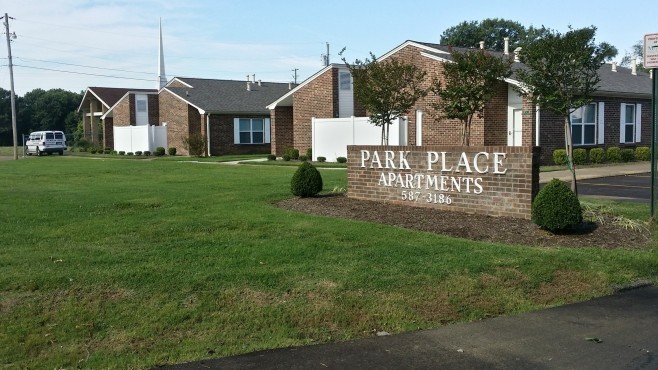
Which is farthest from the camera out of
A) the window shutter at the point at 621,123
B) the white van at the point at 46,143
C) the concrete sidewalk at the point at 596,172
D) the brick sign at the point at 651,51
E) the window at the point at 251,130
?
the white van at the point at 46,143

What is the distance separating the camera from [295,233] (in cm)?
962

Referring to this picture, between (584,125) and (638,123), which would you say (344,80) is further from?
(638,123)

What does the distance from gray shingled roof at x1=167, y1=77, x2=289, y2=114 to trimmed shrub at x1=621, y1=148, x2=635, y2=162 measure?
2240cm

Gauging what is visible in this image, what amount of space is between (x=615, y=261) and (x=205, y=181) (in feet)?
42.4

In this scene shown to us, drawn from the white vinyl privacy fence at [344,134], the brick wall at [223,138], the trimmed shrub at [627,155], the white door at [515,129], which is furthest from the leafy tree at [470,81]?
the brick wall at [223,138]

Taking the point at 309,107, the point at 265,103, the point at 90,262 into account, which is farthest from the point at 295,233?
the point at 265,103

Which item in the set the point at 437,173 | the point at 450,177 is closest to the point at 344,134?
the point at 437,173

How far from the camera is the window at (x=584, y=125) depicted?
27.8 metres

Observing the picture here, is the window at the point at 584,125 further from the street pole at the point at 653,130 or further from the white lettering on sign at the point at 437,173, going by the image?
the street pole at the point at 653,130

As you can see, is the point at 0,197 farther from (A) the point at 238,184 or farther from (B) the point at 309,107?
(B) the point at 309,107

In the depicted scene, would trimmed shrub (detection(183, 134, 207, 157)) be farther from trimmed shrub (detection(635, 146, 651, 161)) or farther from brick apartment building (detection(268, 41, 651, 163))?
trimmed shrub (detection(635, 146, 651, 161))

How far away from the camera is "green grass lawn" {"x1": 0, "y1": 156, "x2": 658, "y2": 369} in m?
5.70

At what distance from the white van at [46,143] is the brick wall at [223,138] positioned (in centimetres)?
1925

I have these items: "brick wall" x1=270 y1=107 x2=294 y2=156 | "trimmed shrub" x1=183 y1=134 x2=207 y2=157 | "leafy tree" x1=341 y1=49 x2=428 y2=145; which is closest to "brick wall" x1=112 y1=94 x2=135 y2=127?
"trimmed shrub" x1=183 y1=134 x2=207 y2=157
